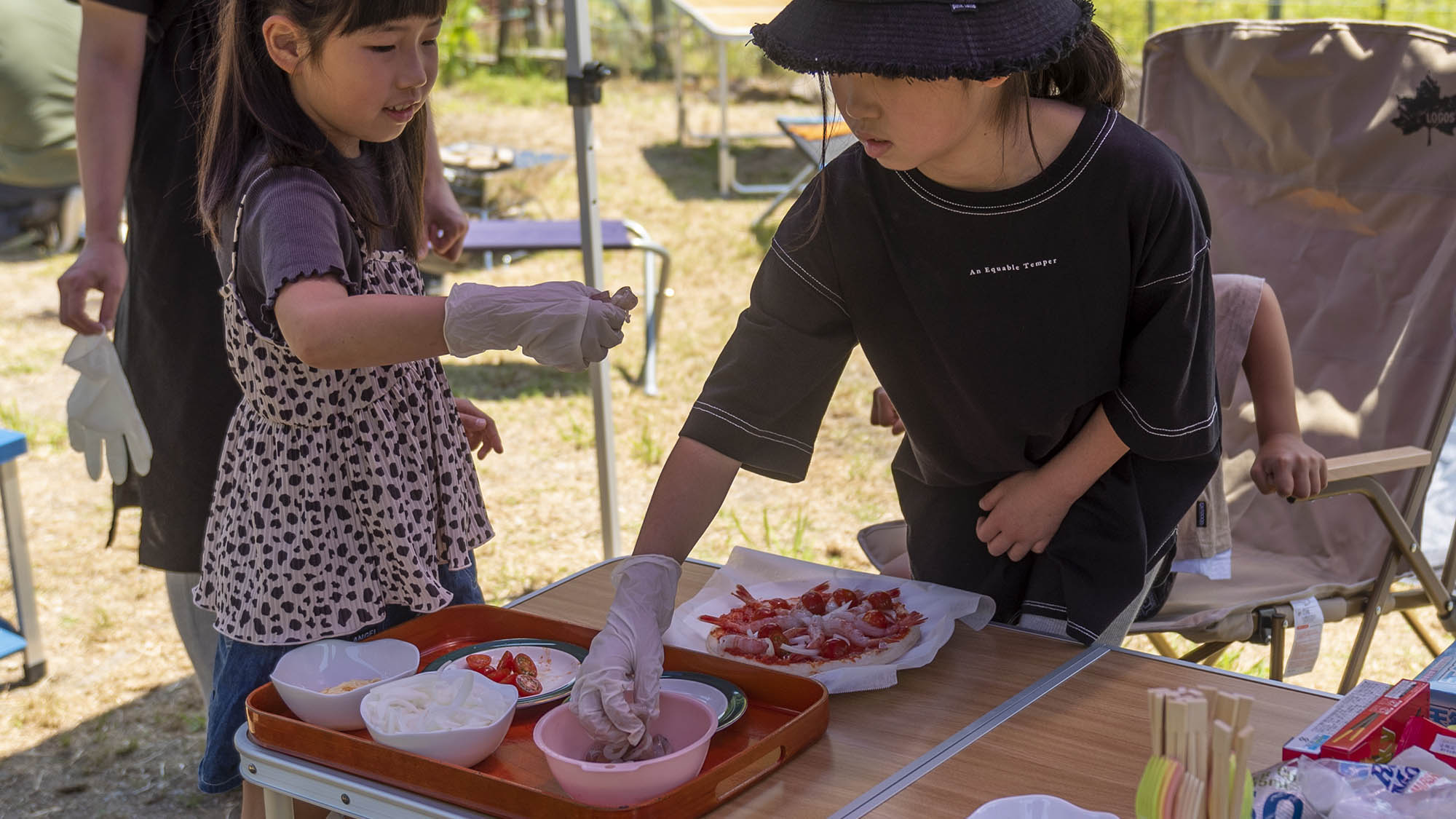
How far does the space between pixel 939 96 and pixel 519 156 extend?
5.93 metres

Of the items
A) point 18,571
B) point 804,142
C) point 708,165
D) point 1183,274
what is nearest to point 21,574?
point 18,571

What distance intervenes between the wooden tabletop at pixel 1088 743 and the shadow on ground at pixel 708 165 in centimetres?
634

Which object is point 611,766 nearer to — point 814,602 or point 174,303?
point 814,602

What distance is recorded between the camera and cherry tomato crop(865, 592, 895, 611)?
5.14 feet

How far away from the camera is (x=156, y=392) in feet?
7.39

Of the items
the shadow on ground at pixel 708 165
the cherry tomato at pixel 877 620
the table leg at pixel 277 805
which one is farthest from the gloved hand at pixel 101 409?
the shadow on ground at pixel 708 165

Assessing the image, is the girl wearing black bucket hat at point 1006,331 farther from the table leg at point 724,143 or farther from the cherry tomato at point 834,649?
the table leg at point 724,143

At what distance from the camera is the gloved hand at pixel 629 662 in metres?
1.22

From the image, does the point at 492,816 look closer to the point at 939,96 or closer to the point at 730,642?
the point at 730,642

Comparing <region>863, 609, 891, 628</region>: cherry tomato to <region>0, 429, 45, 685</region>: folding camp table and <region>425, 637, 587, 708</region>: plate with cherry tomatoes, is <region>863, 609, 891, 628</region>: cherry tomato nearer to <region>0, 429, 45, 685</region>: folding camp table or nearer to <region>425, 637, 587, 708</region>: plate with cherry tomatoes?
<region>425, 637, 587, 708</region>: plate with cherry tomatoes

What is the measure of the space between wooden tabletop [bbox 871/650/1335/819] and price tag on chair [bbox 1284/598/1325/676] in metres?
0.94

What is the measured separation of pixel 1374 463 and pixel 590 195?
1.50m

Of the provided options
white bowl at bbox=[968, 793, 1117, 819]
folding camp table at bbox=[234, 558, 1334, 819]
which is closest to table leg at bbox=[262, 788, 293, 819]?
folding camp table at bbox=[234, 558, 1334, 819]

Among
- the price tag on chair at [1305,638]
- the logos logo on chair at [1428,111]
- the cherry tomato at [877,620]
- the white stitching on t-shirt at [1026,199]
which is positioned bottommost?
the price tag on chair at [1305,638]
